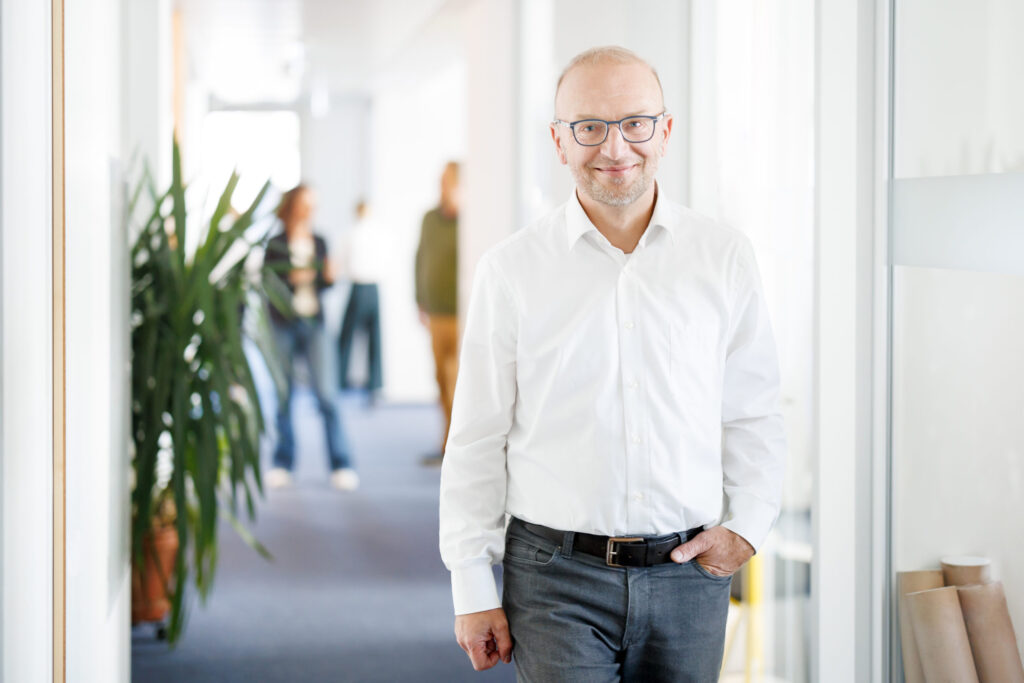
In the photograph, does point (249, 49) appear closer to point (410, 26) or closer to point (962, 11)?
point (410, 26)

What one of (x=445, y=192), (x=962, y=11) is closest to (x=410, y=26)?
(x=445, y=192)

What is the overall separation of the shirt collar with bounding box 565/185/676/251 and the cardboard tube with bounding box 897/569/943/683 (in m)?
0.77

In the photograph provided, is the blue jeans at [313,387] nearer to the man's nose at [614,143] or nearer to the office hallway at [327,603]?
the office hallway at [327,603]

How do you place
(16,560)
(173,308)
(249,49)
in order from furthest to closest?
(249,49) < (173,308) < (16,560)

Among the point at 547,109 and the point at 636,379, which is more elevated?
the point at 547,109

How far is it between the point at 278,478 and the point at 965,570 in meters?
4.47

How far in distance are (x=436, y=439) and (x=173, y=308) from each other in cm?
461

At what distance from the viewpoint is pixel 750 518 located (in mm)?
1562

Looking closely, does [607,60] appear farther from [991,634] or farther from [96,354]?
[96,354]

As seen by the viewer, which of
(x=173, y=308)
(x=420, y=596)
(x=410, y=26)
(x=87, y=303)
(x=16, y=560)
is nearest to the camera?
(x=16, y=560)

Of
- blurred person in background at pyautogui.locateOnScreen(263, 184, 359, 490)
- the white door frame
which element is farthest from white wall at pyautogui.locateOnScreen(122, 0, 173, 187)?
the white door frame

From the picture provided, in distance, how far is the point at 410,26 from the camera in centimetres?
664

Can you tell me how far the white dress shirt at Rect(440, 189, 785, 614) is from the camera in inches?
58.7

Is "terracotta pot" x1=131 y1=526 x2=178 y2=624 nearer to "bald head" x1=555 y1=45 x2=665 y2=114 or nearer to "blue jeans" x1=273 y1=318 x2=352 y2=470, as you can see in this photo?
"blue jeans" x1=273 y1=318 x2=352 y2=470
